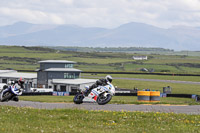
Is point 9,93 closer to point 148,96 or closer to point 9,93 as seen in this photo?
point 9,93

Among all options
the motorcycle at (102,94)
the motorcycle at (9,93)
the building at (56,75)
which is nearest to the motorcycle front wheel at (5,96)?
the motorcycle at (9,93)

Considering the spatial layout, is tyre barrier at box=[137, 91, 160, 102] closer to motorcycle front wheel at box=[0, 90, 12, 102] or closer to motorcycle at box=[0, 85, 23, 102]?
motorcycle at box=[0, 85, 23, 102]

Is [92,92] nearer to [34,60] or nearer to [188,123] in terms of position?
[188,123]

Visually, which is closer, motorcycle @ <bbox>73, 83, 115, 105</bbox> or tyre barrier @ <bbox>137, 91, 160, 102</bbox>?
motorcycle @ <bbox>73, 83, 115, 105</bbox>

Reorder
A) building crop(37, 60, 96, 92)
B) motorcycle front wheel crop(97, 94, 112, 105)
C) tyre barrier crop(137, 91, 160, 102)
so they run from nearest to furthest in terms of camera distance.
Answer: motorcycle front wheel crop(97, 94, 112, 105)
tyre barrier crop(137, 91, 160, 102)
building crop(37, 60, 96, 92)

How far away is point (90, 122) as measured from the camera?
14094mm

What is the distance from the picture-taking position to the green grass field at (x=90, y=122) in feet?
40.8

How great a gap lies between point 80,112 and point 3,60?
16262cm

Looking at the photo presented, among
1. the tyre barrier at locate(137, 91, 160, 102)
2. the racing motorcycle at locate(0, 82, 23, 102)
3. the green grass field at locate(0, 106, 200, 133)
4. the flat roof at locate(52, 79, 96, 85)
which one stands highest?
the flat roof at locate(52, 79, 96, 85)

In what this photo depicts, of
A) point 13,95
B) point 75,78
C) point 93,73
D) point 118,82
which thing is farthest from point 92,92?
point 93,73

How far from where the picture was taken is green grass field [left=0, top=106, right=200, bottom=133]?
40.8 feet

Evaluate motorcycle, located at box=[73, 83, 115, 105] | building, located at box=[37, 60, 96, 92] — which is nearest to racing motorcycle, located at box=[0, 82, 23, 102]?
motorcycle, located at box=[73, 83, 115, 105]

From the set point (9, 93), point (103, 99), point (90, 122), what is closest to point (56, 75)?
point (9, 93)

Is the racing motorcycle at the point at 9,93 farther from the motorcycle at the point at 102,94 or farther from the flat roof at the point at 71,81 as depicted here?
the flat roof at the point at 71,81
